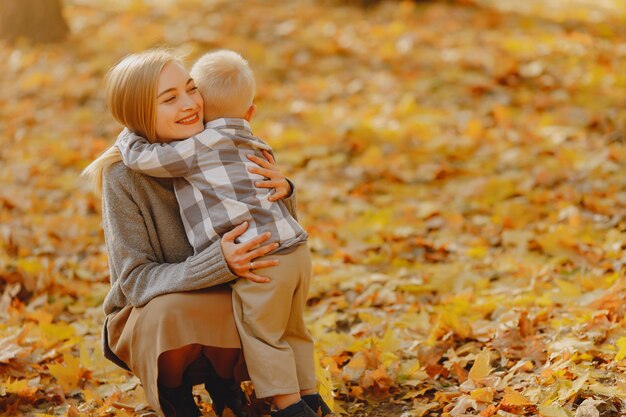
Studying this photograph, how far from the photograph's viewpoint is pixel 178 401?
2.93 meters

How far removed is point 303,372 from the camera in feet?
9.63

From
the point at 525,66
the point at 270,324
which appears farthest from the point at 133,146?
the point at 525,66

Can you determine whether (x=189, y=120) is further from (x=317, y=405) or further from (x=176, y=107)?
(x=317, y=405)

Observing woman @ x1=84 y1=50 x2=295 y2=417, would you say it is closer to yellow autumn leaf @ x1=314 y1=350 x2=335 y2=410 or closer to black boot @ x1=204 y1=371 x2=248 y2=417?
black boot @ x1=204 y1=371 x2=248 y2=417

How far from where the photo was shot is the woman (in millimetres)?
2736

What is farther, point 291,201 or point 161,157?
point 291,201

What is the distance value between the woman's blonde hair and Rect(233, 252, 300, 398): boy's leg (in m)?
0.67

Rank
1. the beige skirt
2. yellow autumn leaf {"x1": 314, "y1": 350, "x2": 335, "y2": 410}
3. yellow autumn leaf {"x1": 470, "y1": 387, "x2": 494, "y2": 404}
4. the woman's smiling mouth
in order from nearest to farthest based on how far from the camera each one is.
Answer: the beige skirt
the woman's smiling mouth
yellow autumn leaf {"x1": 470, "y1": 387, "x2": 494, "y2": 404}
yellow autumn leaf {"x1": 314, "y1": 350, "x2": 335, "y2": 410}

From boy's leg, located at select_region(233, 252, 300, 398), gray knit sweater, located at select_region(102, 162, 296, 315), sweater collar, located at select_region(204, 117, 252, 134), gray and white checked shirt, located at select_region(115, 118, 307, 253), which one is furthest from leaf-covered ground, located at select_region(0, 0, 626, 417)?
sweater collar, located at select_region(204, 117, 252, 134)

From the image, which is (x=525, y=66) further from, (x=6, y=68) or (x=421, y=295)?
(x=6, y=68)

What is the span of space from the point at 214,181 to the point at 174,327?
20.8 inches

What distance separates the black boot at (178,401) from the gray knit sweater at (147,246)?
36 cm

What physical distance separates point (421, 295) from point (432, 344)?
2.30 ft

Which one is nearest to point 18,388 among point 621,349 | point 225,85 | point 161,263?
point 161,263
